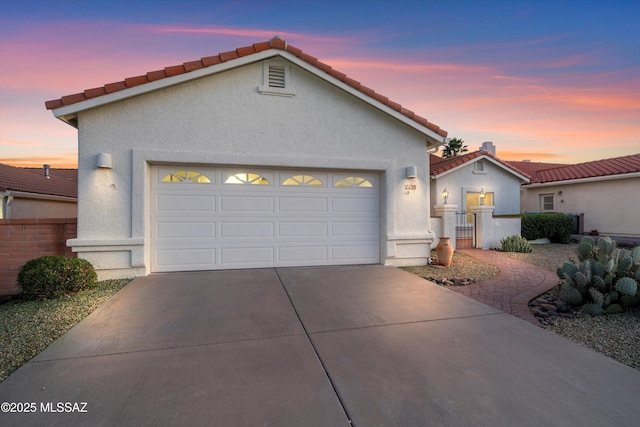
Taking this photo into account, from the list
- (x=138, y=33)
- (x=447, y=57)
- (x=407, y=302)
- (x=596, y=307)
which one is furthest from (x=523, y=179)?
(x=138, y=33)

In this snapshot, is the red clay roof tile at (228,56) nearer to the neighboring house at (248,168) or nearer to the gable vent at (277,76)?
the neighboring house at (248,168)

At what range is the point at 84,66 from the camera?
8477mm

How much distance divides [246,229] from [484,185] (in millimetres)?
14690

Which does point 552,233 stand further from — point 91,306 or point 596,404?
point 91,306

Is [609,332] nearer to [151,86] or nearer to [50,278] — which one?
[50,278]

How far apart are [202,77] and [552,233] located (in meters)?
15.5

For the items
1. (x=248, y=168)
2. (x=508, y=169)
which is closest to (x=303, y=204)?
(x=248, y=168)

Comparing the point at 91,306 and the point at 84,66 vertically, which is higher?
the point at 84,66

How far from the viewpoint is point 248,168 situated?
709 centimetres

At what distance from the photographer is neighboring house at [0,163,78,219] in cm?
1101

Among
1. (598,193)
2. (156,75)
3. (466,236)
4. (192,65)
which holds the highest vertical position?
(192,65)

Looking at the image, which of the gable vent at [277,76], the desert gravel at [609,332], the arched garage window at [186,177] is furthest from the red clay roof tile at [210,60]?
the desert gravel at [609,332]

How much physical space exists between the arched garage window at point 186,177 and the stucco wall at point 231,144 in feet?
1.24

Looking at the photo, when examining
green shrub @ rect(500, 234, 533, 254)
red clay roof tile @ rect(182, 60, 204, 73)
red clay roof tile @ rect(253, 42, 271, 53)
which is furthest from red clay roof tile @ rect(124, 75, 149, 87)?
green shrub @ rect(500, 234, 533, 254)
